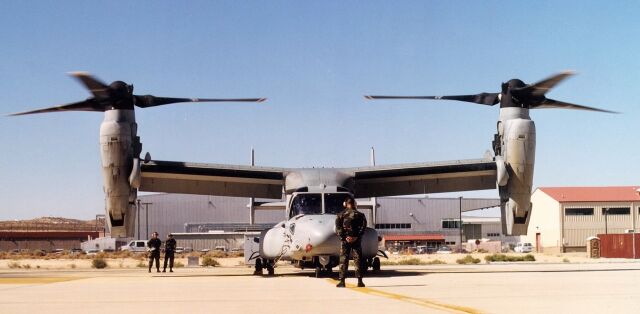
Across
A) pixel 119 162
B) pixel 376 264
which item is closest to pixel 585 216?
pixel 376 264

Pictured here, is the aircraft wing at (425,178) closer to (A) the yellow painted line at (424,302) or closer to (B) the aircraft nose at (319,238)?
(B) the aircraft nose at (319,238)

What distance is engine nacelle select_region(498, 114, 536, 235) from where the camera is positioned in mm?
22438

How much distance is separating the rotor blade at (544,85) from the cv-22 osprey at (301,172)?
0.03 m

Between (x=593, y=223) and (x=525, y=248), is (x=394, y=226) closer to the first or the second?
(x=525, y=248)

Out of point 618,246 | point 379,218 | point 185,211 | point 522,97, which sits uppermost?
point 522,97

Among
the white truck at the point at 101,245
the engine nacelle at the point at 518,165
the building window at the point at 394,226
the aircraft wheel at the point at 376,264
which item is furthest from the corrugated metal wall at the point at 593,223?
the aircraft wheel at the point at 376,264

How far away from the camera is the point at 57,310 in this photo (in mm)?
9484

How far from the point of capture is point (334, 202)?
2034 centimetres

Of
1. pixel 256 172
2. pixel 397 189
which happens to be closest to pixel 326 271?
pixel 256 172

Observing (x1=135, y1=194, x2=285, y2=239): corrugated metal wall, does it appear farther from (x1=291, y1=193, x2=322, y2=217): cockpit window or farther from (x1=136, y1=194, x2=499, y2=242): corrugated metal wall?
(x1=291, y1=193, x2=322, y2=217): cockpit window

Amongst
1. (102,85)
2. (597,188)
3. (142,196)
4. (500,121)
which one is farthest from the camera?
(142,196)

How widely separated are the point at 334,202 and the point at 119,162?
6540 millimetres

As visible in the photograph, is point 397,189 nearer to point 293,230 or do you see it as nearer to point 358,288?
point 293,230

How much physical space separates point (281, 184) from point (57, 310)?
1537 centimetres
